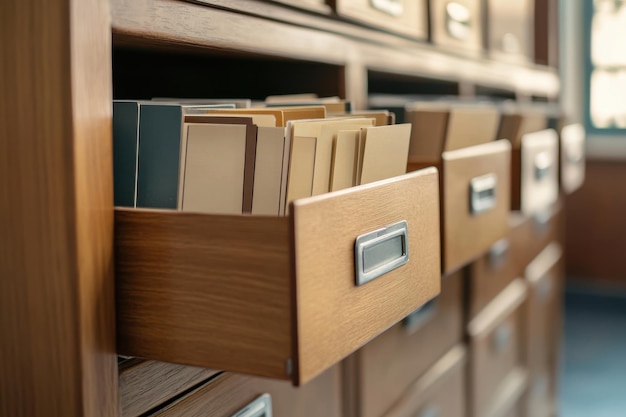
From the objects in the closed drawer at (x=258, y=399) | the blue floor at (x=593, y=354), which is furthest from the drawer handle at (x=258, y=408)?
the blue floor at (x=593, y=354)

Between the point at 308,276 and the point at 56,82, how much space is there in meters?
0.22

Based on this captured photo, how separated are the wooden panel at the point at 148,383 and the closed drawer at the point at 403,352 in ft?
1.09

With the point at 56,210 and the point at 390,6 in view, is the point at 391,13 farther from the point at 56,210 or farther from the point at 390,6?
Answer: the point at 56,210

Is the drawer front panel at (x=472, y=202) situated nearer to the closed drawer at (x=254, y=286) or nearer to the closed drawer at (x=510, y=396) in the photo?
the closed drawer at (x=254, y=286)

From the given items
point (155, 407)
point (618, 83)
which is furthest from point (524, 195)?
point (618, 83)

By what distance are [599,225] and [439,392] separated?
2394 mm

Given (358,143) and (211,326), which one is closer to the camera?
(211,326)

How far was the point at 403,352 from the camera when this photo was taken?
1.10 metres

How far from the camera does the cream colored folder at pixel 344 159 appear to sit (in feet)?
2.02

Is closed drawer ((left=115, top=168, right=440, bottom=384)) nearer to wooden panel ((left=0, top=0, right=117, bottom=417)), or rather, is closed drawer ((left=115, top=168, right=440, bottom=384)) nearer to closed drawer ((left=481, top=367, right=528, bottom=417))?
wooden panel ((left=0, top=0, right=117, bottom=417))

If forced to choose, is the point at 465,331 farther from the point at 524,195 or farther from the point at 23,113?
the point at 23,113

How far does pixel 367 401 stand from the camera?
99cm

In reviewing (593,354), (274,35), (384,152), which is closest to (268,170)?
(384,152)

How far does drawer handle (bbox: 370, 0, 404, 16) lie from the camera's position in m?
1.03
